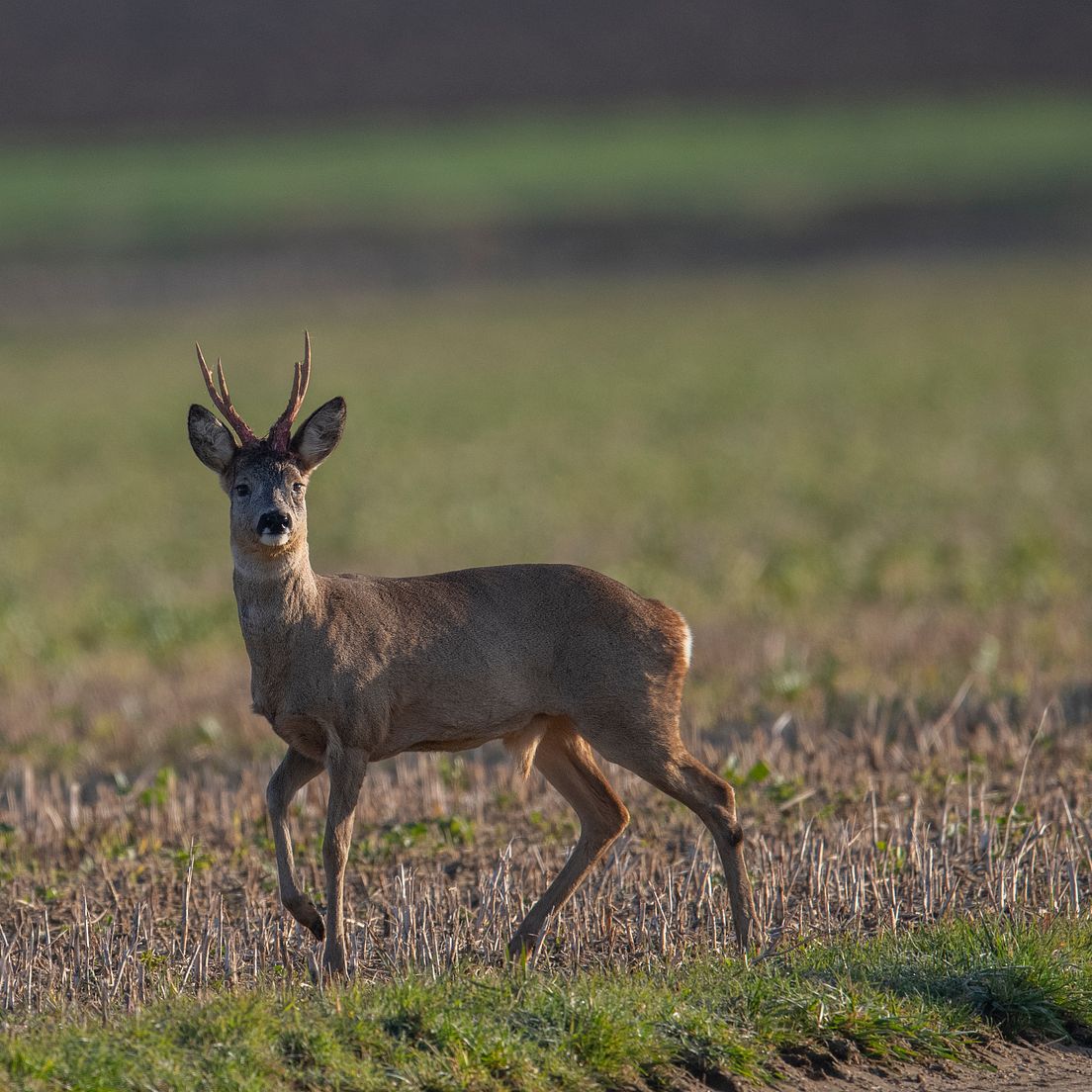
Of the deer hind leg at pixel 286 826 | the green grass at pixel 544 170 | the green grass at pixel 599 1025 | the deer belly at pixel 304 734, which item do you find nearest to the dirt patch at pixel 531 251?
the green grass at pixel 544 170

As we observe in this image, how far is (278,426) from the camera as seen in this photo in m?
6.90

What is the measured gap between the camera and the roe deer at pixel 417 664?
22.5 feet

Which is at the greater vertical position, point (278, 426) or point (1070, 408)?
point (1070, 408)

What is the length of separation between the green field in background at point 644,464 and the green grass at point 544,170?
13.7m

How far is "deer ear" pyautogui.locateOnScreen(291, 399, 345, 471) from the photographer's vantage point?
Answer: 6.93 metres

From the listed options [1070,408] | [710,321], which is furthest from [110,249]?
[1070,408]

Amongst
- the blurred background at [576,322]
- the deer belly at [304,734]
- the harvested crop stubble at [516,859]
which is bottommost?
the harvested crop stubble at [516,859]

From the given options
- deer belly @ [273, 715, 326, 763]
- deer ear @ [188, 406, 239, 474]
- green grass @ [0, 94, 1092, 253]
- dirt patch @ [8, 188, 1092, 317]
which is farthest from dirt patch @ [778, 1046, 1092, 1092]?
green grass @ [0, 94, 1092, 253]

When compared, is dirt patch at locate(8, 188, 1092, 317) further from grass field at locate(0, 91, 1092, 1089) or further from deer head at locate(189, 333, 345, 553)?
deer head at locate(189, 333, 345, 553)

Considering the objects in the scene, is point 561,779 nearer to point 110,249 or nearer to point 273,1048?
point 273,1048

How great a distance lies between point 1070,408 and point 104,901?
21.6 metres

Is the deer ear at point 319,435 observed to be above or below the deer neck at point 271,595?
above

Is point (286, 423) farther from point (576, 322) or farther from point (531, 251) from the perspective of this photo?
point (531, 251)

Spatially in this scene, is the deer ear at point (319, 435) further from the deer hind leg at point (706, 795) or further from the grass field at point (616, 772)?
the grass field at point (616, 772)
